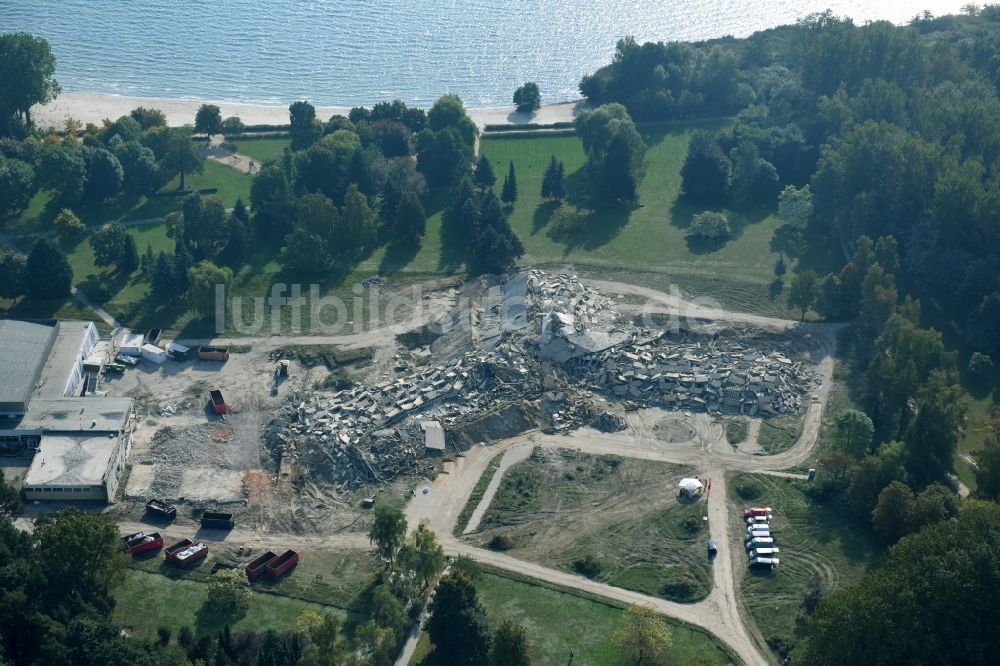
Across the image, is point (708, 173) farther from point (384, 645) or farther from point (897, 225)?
point (384, 645)

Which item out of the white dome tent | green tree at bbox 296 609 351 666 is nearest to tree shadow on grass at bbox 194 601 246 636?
green tree at bbox 296 609 351 666

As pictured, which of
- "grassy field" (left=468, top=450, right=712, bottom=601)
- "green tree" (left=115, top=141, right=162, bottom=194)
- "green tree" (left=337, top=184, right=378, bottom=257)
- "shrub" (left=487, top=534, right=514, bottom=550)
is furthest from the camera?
"green tree" (left=115, top=141, right=162, bottom=194)

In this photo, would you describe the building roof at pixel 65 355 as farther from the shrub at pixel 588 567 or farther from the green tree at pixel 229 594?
the shrub at pixel 588 567

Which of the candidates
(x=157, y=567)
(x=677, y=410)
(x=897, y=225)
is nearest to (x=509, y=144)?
(x=897, y=225)

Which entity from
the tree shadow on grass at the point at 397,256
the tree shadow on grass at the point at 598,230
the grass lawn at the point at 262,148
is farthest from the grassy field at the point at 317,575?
the grass lawn at the point at 262,148

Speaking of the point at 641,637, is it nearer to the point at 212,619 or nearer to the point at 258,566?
the point at 258,566

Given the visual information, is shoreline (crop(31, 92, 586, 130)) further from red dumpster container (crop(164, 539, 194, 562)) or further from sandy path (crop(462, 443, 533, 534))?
red dumpster container (crop(164, 539, 194, 562))

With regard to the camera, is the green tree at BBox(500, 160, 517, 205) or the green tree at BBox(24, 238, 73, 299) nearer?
the green tree at BBox(24, 238, 73, 299)
